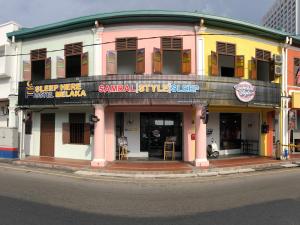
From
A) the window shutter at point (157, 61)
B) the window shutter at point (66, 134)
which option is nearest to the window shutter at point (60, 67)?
the window shutter at point (66, 134)

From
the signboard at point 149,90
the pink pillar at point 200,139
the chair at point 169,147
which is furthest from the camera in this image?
the chair at point 169,147

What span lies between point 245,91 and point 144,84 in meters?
5.62

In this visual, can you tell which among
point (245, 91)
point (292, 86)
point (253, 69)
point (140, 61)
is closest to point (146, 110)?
point (140, 61)

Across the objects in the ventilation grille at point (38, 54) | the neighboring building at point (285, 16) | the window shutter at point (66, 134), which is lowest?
the window shutter at point (66, 134)

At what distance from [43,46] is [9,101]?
14.0 feet

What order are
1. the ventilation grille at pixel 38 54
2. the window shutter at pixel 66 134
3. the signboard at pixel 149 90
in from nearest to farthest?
the signboard at pixel 149 90, the ventilation grille at pixel 38 54, the window shutter at pixel 66 134

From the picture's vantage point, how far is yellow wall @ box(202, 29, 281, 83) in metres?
16.3

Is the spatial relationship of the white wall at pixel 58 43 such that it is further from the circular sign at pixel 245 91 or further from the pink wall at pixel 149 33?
the circular sign at pixel 245 91

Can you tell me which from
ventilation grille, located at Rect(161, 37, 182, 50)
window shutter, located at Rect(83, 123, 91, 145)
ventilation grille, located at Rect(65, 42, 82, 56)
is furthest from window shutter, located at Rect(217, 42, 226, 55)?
window shutter, located at Rect(83, 123, 91, 145)

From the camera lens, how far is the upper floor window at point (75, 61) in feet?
54.3

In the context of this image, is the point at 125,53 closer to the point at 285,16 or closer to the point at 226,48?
the point at 226,48

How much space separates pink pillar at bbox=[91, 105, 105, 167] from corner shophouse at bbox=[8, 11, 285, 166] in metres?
0.05

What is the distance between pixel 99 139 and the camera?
1575cm

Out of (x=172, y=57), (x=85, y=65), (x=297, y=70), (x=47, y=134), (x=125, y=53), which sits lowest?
(x=47, y=134)
